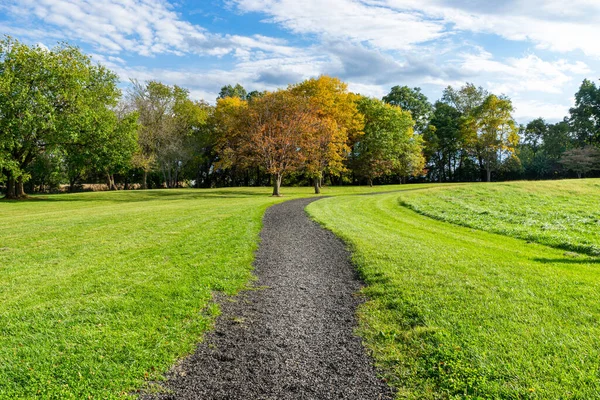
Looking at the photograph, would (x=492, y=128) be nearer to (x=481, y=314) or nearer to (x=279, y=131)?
(x=279, y=131)

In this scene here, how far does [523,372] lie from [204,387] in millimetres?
3556

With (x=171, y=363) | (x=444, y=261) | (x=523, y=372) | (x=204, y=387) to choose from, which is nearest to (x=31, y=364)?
(x=171, y=363)

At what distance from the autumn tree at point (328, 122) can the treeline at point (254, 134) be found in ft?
0.54

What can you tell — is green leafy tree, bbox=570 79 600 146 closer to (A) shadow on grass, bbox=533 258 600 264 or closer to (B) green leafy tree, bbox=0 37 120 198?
(A) shadow on grass, bbox=533 258 600 264

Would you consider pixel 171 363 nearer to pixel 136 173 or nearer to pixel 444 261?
pixel 444 261

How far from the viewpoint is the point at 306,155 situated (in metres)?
36.9

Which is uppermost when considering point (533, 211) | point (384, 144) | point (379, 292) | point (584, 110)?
point (584, 110)

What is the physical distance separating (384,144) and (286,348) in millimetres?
46655

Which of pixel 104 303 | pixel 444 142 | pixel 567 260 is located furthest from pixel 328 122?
pixel 444 142

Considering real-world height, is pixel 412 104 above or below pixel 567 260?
above

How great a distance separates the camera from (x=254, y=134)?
3441 cm

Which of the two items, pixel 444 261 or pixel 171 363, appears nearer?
pixel 171 363

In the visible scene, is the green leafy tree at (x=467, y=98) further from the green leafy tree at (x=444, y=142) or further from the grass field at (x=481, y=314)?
the grass field at (x=481, y=314)

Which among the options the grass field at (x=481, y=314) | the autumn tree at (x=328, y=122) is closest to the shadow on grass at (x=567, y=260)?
the grass field at (x=481, y=314)
